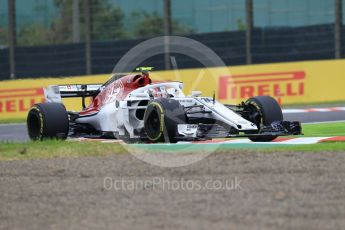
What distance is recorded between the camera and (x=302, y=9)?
2733cm

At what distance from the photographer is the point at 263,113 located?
13.9m

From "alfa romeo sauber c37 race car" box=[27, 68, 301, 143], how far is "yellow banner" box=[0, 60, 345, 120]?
29.7 ft

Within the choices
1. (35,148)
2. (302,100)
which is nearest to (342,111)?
(302,100)

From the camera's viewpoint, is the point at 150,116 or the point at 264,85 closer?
the point at 150,116

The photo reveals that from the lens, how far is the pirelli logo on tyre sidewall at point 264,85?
24641 mm

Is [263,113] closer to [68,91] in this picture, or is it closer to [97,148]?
[97,148]

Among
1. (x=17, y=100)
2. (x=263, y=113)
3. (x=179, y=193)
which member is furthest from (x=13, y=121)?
(x=179, y=193)

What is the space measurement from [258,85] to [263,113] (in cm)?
1104

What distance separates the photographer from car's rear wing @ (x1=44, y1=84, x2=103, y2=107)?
15.7m

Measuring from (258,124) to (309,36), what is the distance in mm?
12354

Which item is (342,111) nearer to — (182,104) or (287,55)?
(287,55)

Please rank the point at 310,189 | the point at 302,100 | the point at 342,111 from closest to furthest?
the point at 310,189 < the point at 342,111 < the point at 302,100

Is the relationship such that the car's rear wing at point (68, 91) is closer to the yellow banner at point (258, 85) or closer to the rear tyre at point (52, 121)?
the rear tyre at point (52, 121)

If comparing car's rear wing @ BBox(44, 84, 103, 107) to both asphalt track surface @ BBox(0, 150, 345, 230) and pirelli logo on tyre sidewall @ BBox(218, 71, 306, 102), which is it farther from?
pirelli logo on tyre sidewall @ BBox(218, 71, 306, 102)
